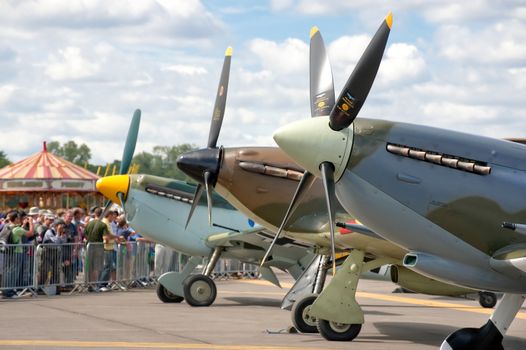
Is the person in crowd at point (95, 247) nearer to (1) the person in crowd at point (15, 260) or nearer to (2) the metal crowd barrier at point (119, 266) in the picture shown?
(2) the metal crowd barrier at point (119, 266)

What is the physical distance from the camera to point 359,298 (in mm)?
20922

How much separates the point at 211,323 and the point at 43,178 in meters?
43.8

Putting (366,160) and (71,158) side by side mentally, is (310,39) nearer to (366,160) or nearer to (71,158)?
(366,160)

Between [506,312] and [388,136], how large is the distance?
89.6 inches

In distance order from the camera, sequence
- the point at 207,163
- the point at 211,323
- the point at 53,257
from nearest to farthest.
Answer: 1. the point at 207,163
2. the point at 211,323
3. the point at 53,257

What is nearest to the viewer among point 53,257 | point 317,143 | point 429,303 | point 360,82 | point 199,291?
point 360,82

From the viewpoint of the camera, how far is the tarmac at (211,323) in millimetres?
12117

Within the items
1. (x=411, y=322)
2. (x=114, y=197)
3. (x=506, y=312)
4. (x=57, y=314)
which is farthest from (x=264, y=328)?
(x=114, y=197)

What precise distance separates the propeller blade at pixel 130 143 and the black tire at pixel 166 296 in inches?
112

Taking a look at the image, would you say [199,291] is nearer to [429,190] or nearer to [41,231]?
[41,231]

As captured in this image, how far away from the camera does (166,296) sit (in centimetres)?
1864

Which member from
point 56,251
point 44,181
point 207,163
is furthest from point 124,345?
point 44,181

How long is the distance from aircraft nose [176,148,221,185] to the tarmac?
2.18 m

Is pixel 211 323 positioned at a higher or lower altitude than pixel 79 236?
lower
